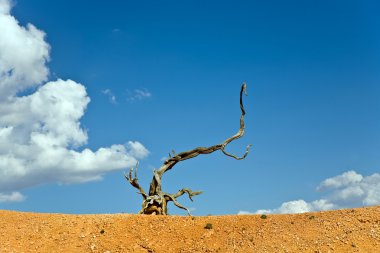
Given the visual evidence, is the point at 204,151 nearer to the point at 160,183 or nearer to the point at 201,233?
the point at 160,183

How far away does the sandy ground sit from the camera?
98.7ft

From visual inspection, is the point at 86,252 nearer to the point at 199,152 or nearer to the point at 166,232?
the point at 166,232

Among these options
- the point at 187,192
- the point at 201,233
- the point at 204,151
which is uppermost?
the point at 204,151

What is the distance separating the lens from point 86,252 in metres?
31.7

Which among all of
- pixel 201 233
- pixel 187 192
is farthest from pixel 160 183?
pixel 201 233

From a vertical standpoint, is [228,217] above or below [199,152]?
below

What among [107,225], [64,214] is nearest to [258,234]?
[107,225]

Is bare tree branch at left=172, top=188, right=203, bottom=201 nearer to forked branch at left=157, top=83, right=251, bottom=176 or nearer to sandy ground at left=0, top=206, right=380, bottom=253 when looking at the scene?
forked branch at left=157, top=83, right=251, bottom=176

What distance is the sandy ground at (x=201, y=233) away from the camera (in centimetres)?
3009

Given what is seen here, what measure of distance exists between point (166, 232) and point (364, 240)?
13106mm

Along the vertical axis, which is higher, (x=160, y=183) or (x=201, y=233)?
(x=160, y=183)

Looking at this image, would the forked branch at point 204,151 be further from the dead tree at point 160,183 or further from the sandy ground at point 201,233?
the sandy ground at point 201,233

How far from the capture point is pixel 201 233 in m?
32.5

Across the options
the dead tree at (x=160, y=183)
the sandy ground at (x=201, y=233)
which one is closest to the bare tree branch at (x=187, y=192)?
the dead tree at (x=160, y=183)
